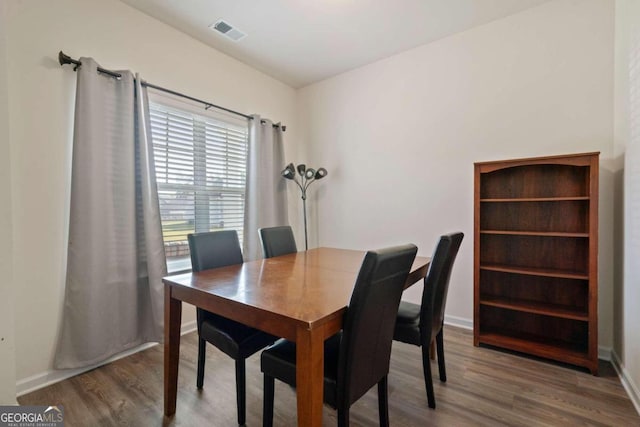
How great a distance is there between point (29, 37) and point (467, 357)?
3.68 meters

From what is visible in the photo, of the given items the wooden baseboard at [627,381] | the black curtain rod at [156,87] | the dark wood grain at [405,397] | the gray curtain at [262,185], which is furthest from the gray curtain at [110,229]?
the wooden baseboard at [627,381]

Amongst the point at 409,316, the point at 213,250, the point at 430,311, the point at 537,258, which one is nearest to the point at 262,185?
the point at 213,250

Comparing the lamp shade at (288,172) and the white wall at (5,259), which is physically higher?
the lamp shade at (288,172)

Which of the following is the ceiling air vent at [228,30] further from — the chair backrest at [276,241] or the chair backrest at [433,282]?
the chair backrest at [433,282]

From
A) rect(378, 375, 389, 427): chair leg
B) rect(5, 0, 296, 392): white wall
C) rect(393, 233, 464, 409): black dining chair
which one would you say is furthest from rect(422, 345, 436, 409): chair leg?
rect(5, 0, 296, 392): white wall

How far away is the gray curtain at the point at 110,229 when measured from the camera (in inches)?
77.9

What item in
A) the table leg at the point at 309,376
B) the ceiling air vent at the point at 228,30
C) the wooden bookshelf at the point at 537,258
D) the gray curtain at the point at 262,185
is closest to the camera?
the table leg at the point at 309,376

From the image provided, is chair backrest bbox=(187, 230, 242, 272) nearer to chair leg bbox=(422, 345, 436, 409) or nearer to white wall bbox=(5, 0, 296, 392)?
white wall bbox=(5, 0, 296, 392)

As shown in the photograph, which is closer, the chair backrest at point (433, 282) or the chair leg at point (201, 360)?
the chair backrest at point (433, 282)

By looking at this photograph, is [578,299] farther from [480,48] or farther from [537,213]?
[480,48]

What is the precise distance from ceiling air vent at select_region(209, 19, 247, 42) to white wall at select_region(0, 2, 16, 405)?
1502mm

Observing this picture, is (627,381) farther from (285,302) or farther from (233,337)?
(233,337)

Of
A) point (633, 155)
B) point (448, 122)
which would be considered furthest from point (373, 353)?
point (448, 122)

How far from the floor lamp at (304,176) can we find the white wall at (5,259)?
231 centimetres
